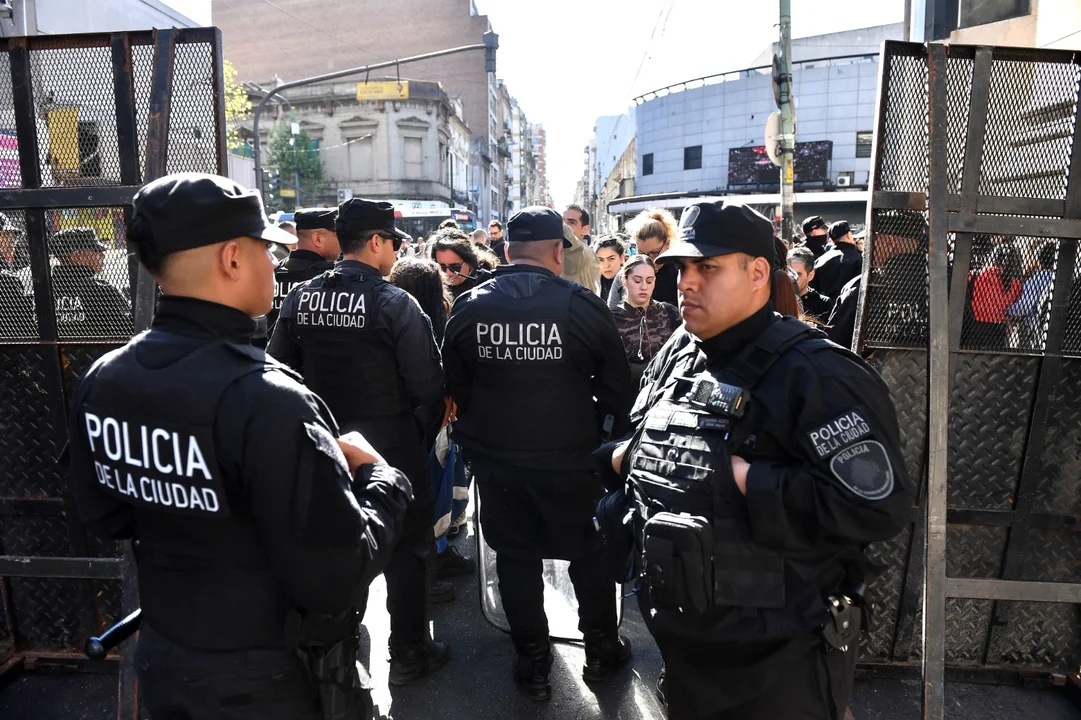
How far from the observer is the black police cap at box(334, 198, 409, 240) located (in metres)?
3.52

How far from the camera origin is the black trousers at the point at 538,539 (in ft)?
10.7

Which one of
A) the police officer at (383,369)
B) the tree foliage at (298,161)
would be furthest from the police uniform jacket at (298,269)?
the tree foliage at (298,161)

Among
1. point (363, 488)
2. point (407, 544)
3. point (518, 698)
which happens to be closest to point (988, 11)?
point (407, 544)

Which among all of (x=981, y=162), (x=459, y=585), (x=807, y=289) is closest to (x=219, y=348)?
(x=981, y=162)

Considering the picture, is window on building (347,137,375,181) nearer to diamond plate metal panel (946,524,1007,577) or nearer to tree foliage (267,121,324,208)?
tree foliage (267,121,324,208)

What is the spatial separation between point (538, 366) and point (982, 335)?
69.2 inches

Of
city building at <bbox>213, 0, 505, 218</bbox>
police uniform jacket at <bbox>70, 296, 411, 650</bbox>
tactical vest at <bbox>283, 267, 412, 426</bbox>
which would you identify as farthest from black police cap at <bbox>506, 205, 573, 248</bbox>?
city building at <bbox>213, 0, 505, 218</bbox>

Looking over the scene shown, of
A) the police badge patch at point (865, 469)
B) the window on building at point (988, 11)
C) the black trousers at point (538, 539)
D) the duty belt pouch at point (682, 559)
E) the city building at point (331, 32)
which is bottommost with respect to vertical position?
the black trousers at point (538, 539)

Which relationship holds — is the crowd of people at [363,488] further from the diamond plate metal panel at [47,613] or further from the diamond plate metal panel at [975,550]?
the diamond plate metal panel at [47,613]

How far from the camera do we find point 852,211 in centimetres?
3803

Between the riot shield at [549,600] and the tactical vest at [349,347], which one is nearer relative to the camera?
the tactical vest at [349,347]

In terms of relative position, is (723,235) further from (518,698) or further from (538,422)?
(518,698)

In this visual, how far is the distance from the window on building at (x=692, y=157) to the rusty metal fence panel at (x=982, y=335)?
4282 cm

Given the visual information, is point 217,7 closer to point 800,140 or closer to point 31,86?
point 800,140
